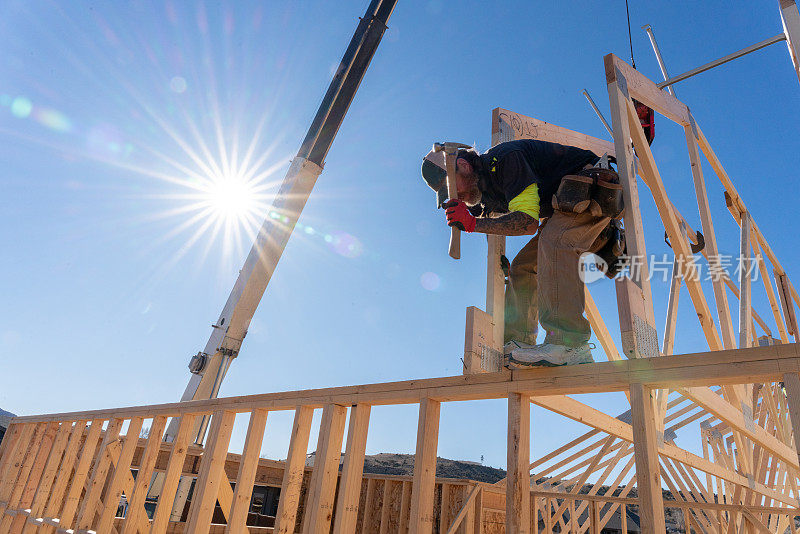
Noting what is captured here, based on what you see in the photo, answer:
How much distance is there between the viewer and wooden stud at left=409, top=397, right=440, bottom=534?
2.28 m

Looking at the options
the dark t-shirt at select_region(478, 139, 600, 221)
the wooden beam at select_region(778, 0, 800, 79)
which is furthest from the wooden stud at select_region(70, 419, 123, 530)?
the wooden beam at select_region(778, 0, 800, 79)

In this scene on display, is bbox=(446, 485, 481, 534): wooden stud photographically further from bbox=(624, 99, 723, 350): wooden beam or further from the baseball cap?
the baseball cap

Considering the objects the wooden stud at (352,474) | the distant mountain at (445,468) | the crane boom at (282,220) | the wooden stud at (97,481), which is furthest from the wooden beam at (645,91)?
the distant mountain at (445,468)

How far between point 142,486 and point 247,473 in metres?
1.31

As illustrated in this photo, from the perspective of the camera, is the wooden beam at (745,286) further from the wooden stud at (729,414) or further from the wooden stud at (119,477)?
the wooden stud at (119,477)

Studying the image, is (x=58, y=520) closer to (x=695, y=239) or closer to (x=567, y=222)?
(x=567, y=222)

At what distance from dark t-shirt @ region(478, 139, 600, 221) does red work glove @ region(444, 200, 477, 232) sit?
0.23m

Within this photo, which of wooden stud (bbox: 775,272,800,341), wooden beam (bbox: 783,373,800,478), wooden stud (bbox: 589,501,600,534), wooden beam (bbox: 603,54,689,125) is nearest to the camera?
wooden beam (bbox: 783,373,800,478)

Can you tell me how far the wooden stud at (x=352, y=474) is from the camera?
2.55m

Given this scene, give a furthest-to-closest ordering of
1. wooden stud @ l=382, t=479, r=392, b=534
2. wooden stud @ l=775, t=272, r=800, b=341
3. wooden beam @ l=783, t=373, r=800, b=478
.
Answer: wooden stud @ l=382, t=479, r=392, b=534 < wooden stud @ l=775, t=272, r=800, b=341 < wooden beam @ l=783, t=373, r=800, b=478

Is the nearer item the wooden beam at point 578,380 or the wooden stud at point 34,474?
the wooden beam at point 578,380

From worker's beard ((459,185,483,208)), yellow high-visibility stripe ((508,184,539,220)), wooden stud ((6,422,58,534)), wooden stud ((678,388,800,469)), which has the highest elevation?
worker's beard ((459,185,483,208))

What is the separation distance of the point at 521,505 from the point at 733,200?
4951 mm

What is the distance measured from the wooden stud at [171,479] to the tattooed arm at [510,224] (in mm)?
2558
